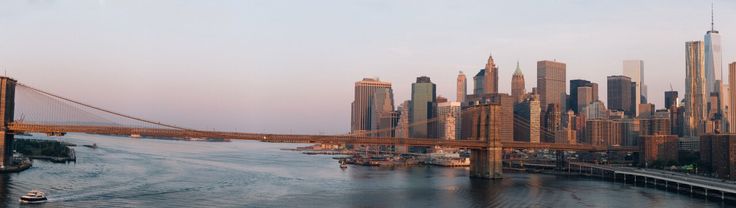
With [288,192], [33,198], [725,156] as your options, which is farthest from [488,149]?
[33,198]

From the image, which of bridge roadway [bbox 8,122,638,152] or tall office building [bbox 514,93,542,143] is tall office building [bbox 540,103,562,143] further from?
bridge roadway [bbox 8,122,638,152]

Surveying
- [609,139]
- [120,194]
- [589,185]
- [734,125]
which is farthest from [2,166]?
[734,125]

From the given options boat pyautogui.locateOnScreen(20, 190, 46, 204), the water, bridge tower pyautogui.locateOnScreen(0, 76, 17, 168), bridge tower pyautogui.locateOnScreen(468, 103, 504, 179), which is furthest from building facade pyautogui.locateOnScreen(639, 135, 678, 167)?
boat pyautogui.locateOnScreen(20, 190, 46, 204)

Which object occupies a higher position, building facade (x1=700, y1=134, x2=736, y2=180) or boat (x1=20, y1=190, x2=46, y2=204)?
building facade (x1=700, y1=134, x2=736, y2=180)

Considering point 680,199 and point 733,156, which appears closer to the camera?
point 680,199

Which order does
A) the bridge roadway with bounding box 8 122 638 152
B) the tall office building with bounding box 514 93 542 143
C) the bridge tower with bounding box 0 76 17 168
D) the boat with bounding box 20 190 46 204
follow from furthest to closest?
the tall office building with bounding box 514 93 542 143 < the bridge roadway with bounding box 8 122 638 152 < the bridge tower with bounding box 0 76 17 168 < the boat with bounding box 20 190 46 204

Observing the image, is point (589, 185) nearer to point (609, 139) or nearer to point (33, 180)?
point (33, 180)

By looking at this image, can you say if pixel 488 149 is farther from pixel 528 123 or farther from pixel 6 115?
pixel 528 123
